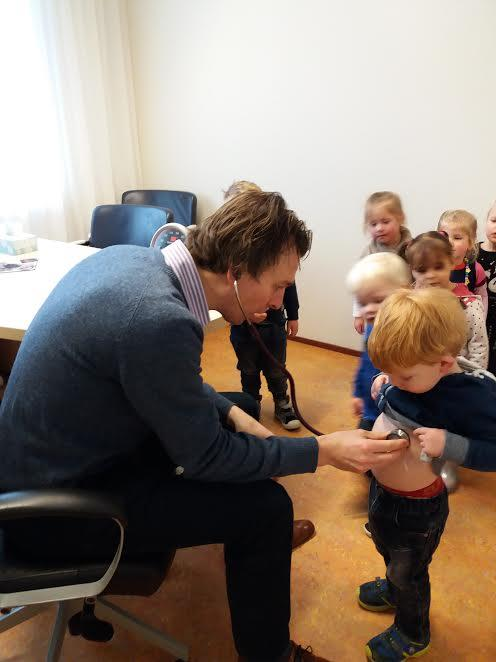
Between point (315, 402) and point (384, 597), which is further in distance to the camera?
point (315, 402)

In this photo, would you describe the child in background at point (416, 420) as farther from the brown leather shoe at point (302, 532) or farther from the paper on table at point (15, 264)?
the paper on table at point (15, 264)

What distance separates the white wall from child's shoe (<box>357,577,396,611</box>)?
1.64 meters

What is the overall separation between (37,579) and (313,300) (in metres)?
2.28

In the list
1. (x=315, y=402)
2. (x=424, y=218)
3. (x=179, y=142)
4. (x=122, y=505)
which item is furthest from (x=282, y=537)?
(x=179, y=142)

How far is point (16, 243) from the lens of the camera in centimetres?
200

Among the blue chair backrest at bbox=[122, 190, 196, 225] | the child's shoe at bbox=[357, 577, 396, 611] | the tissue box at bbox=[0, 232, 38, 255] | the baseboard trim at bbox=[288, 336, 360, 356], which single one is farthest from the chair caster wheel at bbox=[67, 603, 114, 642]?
the blue chair backrest at bbox=[122, 190, 196, 225]

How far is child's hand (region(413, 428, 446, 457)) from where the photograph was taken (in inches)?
36.2

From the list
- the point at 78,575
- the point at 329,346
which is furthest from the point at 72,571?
the point at 329,346

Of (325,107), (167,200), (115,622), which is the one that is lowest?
(115,622)

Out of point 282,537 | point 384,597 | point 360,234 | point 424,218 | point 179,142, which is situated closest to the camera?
point 282,537

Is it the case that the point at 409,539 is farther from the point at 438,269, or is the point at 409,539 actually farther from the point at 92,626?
the point at 438,269

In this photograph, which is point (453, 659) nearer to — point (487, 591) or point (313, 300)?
point (487, 591)

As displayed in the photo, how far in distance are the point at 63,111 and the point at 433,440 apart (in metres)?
2.84

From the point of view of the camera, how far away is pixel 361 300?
56.7 inches
